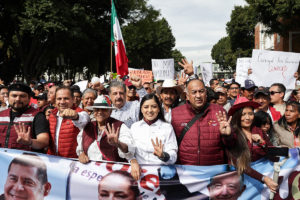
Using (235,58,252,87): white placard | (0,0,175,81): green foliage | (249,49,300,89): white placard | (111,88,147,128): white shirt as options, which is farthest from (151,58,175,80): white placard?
(0,0,175,81): green foliage

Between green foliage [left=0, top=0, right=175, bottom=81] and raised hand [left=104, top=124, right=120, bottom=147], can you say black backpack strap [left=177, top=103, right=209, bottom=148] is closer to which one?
raised hand [left=104, top=124, right=120, bottom=147]

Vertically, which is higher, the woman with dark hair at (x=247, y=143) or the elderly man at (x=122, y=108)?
the elderly man at (x=122, y=108)

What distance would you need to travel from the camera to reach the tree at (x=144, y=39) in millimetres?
51438

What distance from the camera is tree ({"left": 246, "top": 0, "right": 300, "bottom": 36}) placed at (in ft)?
74.8

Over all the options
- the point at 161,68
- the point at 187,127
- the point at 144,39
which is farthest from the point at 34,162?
the point at 144,39

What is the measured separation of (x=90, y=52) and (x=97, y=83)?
73.9 feet

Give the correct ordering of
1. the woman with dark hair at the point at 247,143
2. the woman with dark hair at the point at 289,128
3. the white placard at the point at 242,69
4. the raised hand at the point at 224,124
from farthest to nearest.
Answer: the white placard at the point at 242,69 → the woman with dark hair at the point at 289,128 → the woman with dark hair at the point at 247,143 → the raised hand at the point at 224,124

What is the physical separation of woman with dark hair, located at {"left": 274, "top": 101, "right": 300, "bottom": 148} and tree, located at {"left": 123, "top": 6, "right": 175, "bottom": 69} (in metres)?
45.7

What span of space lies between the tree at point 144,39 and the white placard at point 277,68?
139 feet

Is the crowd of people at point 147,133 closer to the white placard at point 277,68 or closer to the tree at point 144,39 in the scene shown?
the white placard at point 277,68

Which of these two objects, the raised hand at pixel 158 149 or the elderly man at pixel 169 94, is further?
the elderly man at pixel 169 94

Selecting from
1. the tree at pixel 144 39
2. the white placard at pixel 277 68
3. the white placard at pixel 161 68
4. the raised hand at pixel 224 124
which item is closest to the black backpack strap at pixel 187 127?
the raised hand at pixel 224 124

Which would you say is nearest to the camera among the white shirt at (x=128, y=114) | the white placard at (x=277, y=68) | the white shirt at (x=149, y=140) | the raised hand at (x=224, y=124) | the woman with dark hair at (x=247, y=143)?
the raised hand at (x=224, y=124)

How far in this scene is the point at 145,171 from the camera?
13.5 ft
